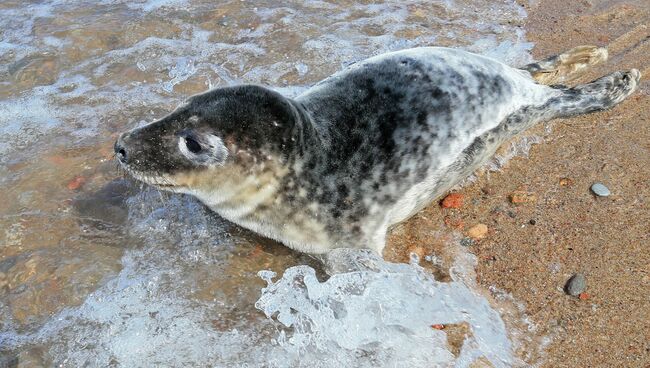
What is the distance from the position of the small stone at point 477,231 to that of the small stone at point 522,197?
0.29 meters

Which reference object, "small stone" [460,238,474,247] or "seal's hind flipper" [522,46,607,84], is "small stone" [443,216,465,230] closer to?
"small stone" [460,238,474,247]

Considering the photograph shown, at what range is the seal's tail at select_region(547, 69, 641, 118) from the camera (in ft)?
13.0

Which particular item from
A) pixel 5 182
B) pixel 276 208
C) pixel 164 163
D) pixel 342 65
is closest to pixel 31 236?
pixel 5 182

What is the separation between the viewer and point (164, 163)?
2982 mm

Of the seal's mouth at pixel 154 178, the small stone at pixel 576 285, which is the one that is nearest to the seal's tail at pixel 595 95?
the small stone at pixel 576 285

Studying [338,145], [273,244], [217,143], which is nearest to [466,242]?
[338,145]

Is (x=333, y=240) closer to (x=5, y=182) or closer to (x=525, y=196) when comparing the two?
(x=525, y=196)

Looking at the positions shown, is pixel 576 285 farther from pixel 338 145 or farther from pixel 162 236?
pixel 162 236

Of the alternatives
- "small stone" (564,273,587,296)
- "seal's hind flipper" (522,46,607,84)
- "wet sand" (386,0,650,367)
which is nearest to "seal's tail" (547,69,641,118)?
"wet sand" (386,0,650,367)

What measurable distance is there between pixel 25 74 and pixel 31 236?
6.77 ft

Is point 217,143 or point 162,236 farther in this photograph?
point 162,236

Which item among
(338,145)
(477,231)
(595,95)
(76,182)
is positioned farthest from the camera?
(595,95)

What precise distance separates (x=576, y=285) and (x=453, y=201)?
34.6 inches

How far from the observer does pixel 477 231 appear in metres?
3.48
